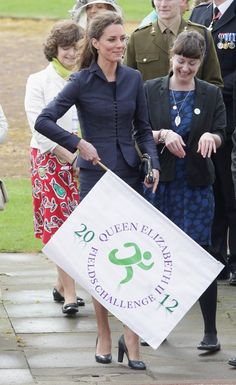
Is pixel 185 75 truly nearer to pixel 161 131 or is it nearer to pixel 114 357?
pixel 161 131

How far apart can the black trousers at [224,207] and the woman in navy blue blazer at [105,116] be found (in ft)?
7.38

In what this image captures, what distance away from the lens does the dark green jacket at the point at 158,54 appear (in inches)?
340

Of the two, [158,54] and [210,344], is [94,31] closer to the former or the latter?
[158,54]

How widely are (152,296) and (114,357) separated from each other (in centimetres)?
70

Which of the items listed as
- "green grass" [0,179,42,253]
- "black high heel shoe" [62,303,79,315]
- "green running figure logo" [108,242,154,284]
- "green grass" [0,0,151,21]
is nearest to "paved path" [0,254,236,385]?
"black high heel shoe" [62,303,79,315]

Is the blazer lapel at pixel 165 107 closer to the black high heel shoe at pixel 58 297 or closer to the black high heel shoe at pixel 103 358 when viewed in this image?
the black high heel shoe at pixel 103 358

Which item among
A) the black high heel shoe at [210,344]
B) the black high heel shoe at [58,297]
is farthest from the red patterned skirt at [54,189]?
the black high heel shoe at [210,344]

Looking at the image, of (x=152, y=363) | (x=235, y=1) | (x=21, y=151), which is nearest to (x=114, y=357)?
(x=152, y=363)

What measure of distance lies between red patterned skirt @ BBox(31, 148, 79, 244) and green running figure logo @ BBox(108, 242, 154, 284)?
1725 mm

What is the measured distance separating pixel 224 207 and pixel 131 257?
292 cm

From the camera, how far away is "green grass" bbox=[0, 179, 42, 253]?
35.9 feet

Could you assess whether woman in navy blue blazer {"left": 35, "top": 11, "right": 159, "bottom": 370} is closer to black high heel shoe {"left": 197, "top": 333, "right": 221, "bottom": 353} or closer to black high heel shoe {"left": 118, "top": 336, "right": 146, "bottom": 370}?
black high heel shoe {"left": 118, "top": 336, "right": 146, "bottom": 370}

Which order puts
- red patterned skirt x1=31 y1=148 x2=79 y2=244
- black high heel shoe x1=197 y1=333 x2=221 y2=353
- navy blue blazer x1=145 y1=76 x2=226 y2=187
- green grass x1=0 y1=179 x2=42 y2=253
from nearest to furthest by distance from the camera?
black high heel shoe x1=197 y1=333 x2=221 y2=353 < navy blue blazer x1=145 y1=76 x2=226 y2=187 < red patterned skirt x1=31 y1=148 x2=79 y2=244 < green grass x1=0 y1=179 x2=42 y2=253

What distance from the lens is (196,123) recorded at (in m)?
7.59
